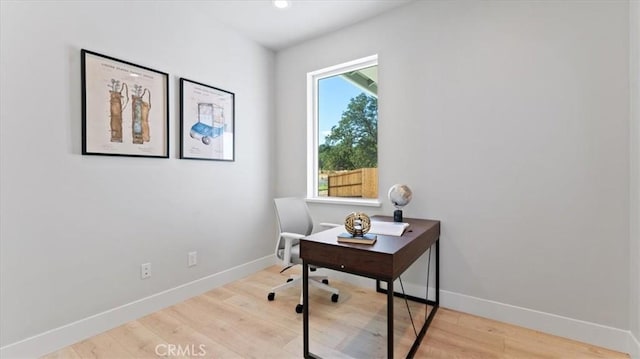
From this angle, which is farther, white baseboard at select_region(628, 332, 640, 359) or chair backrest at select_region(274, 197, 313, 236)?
chair backrest at select_region(274, 197, 313, 236)

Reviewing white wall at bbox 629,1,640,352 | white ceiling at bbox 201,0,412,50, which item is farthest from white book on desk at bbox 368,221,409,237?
white ceiling at bbox 201,0,412,50

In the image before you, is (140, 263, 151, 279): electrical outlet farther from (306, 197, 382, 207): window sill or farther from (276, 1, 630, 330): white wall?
(276, 1, 630, 330): white wall

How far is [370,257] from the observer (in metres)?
1.45

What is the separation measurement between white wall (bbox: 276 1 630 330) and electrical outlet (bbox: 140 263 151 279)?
203 cm

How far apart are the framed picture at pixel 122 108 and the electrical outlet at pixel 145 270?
0.88m

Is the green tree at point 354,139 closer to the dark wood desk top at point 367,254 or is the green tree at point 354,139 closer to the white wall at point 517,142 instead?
the white wall at point 517,142

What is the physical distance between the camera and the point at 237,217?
3.03m

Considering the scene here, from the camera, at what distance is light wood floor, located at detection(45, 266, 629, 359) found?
5.70 ft

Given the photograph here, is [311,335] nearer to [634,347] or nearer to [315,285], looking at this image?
[315,285]

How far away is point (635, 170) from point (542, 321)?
1132mm

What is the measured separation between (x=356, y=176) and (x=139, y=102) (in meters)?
→ 2.05

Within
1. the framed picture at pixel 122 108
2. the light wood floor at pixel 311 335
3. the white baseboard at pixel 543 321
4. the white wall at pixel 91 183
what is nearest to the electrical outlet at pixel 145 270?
the white wall at pixel 91 183

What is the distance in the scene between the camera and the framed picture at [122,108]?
1.92 metres

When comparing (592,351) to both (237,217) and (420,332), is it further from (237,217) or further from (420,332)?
(237,217)
